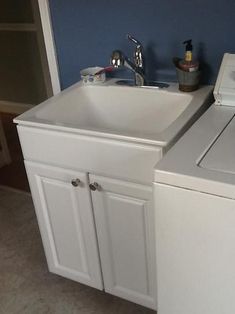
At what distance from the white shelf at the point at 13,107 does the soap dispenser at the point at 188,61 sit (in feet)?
9.03

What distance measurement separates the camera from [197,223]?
97 centimetres

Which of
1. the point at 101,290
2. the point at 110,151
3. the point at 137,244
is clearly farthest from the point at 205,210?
the point at 101,290

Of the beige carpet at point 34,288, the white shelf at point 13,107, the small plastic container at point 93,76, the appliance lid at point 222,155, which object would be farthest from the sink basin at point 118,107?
the white shelf at point 13,107

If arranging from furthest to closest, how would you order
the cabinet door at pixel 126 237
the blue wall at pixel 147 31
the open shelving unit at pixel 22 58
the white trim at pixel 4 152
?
1. the open shelving unit at pixel 22 58
2. the white trim at pixel 4 152
3. the blue wall at pixel 147 31
4. the cabinet door at pixel 126 237

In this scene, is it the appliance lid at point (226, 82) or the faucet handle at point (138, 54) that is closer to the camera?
the appliance lid at point (226, 82)

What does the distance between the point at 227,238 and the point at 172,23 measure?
3.10 feet

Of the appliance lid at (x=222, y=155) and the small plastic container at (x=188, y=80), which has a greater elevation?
→ the small plastic container at (x=188, y=80)

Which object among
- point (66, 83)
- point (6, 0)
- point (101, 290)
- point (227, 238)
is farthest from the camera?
point (6, 0)

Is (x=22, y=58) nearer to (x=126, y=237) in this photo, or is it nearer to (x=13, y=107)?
(x=13, y=107)

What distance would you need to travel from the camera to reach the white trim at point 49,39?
175 cm

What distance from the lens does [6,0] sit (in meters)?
3.58

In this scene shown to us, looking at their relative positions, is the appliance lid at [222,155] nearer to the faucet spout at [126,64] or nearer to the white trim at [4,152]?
the faucet spout at [126,64]

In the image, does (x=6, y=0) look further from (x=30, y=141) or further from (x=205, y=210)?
(x=205, y=210)

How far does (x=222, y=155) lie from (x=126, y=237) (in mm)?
580
